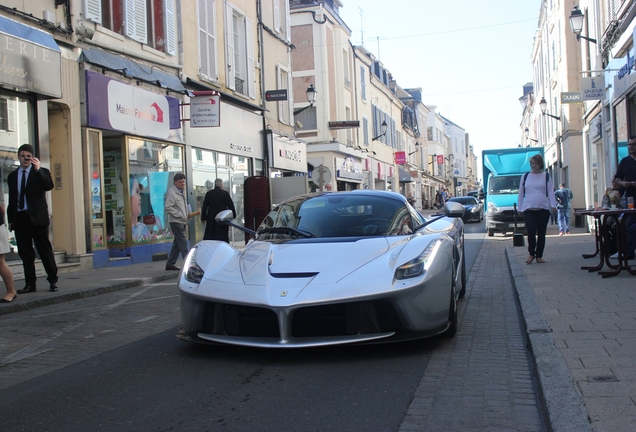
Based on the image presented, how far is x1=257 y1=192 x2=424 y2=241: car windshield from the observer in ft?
18.2

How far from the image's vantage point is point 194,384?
3965 millimetres

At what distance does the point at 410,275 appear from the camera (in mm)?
4527

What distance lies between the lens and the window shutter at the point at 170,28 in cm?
1641

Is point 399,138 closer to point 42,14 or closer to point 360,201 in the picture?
point 42,14

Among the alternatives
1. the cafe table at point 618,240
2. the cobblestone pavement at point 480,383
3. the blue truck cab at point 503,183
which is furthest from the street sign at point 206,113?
the cobblestone pavement at point 480,383

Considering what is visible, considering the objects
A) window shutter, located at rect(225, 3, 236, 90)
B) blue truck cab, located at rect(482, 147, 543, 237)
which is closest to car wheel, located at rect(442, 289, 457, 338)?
window shutter, located at rect(225, 3, 236, 90)

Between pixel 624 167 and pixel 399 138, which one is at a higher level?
pixel 399 138

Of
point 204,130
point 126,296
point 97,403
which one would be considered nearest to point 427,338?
point 97,403

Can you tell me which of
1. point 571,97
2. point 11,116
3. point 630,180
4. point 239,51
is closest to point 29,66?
point 11,116

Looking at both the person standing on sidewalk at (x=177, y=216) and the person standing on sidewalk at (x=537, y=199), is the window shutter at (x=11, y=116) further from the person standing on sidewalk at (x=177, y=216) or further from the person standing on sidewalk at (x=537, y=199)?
the person standing on sidewalk at (x=537, y=199)

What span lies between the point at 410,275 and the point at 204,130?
46.9 feet

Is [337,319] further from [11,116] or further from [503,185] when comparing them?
[503,185]

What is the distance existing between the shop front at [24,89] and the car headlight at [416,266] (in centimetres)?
814

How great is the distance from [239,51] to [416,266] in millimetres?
18179
